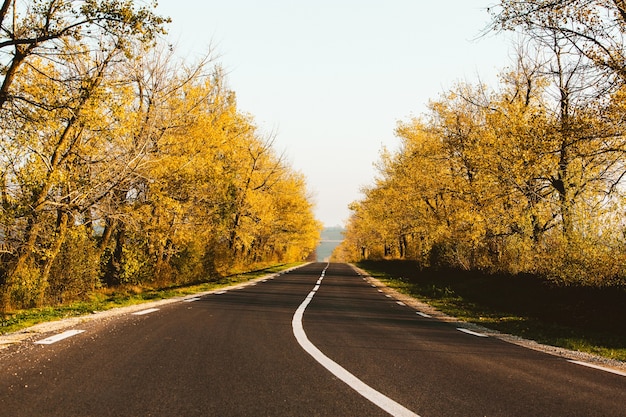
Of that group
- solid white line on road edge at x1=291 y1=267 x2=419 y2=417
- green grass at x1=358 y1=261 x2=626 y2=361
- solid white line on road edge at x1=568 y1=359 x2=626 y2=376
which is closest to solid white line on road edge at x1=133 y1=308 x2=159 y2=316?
solid white line on road edge at x1=291 y1=267 x2=419 y2=417

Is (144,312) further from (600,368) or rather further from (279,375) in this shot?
(600,368)

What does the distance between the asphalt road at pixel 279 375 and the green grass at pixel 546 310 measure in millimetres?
2372

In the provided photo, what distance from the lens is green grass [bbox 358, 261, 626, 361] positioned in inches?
360

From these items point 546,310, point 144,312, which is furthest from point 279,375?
point 546,310

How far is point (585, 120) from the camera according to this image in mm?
10633

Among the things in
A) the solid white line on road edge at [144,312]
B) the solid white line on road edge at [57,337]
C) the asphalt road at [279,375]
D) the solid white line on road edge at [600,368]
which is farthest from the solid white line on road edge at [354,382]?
the solid white line on road edge at [144,312]

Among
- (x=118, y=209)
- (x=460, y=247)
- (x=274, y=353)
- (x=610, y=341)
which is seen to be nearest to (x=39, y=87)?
(x=118, y=209)

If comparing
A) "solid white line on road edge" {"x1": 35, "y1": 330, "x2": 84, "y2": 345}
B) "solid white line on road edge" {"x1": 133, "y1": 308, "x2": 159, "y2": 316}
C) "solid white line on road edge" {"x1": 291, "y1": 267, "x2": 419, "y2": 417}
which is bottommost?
"solid white line on road edge" {"x1": 291, "y1": 267, "x2": 419, "y2": 417}

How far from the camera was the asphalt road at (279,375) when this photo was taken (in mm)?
3674

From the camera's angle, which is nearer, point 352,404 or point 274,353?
point 352,404

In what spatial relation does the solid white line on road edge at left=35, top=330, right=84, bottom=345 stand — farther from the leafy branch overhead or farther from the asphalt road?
the leafy branch overhead

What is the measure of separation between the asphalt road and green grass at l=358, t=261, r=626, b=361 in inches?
93.4

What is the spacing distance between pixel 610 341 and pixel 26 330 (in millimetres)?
10747

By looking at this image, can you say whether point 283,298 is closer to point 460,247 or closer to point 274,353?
point 274,353
